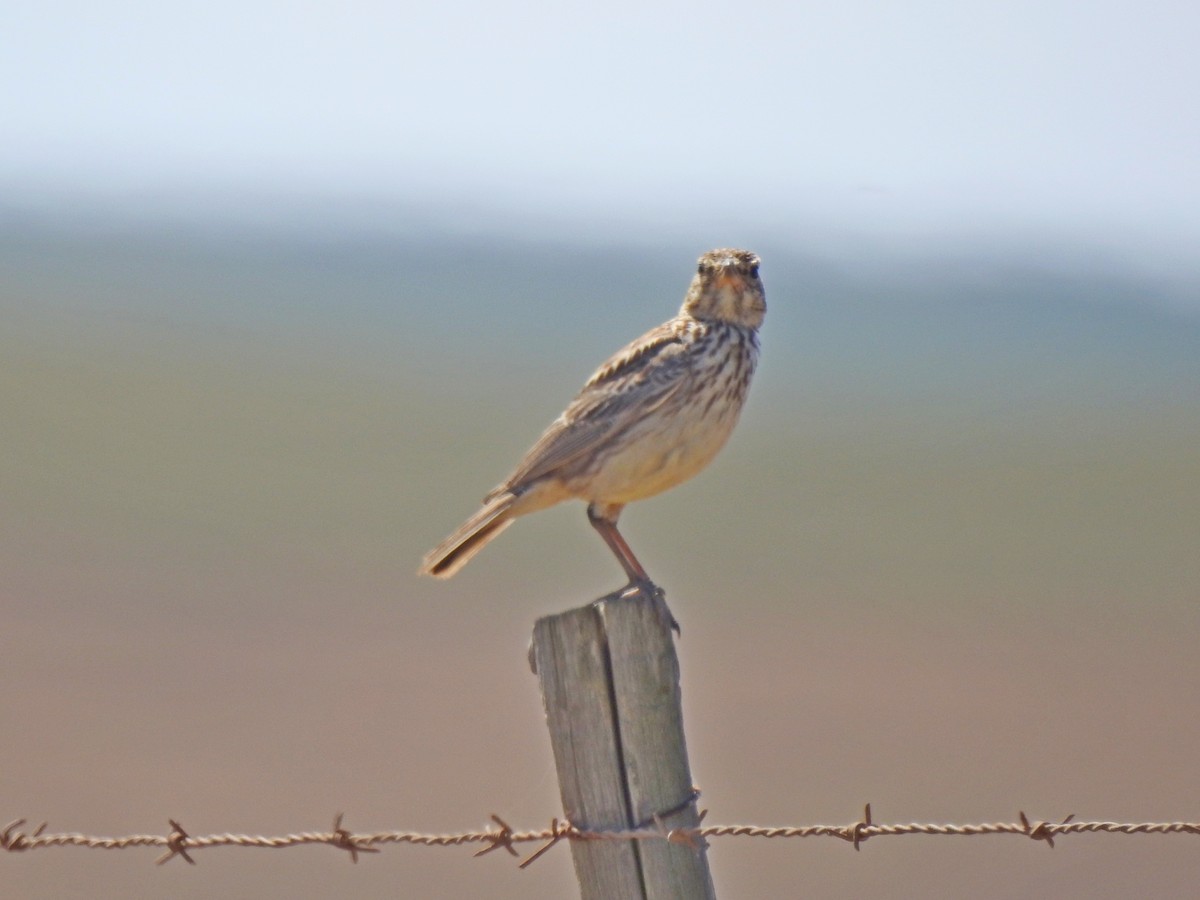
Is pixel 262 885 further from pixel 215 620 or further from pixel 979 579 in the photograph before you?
pixel 979 579

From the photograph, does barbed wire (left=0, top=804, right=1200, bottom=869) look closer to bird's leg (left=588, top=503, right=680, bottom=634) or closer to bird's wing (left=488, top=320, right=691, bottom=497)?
bird's leg (left=588, top=503, right=680, bottom=634)

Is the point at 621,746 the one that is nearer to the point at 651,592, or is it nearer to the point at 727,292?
the point at 651,592

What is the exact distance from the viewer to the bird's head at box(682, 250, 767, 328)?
759cm

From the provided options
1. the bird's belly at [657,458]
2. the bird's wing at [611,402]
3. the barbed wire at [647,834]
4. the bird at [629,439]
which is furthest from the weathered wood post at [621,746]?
the bird's wing at [611,402]

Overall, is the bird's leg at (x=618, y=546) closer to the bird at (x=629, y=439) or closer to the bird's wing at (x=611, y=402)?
the bird at (x=629, y=439)

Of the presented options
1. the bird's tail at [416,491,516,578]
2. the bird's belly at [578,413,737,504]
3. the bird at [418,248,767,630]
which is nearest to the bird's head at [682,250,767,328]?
the bird at [418,248,767,630]

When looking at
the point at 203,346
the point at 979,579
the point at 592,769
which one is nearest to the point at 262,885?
the point at 592,769

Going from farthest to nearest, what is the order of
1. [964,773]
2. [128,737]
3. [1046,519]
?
[1046,519] < [128,737] < [964,773]

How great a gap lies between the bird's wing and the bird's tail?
0.45ft

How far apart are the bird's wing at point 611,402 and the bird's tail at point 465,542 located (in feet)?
0.45

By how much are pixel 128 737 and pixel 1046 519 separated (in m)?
21.6

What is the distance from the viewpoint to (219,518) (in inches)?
1273

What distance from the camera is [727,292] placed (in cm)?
759

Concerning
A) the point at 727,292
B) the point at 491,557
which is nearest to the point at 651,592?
the point at 727,292
